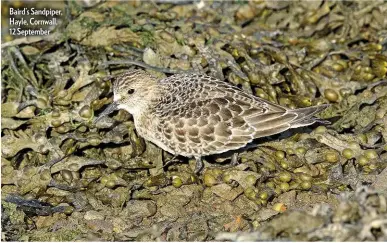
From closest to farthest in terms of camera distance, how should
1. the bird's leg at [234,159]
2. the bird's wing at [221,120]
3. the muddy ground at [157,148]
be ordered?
1. the muddy ground at [157,148]
2. the bird's wing at [221,120]
3. the bird's leg at [234,159]

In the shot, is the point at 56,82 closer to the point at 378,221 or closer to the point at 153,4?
the point at 153,4

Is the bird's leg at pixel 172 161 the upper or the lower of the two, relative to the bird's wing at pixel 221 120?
lower

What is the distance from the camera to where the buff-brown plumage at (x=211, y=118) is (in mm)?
6254

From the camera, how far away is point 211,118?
625cm

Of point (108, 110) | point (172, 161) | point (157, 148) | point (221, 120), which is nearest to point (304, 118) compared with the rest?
point (221, 120)

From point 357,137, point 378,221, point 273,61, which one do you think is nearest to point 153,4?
point 273,61

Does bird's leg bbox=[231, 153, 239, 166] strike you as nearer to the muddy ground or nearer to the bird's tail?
the muddy ground

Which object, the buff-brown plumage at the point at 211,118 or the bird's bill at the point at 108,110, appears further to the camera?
the bird's bill at the point at 108,110

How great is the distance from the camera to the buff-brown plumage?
A: 246 inches

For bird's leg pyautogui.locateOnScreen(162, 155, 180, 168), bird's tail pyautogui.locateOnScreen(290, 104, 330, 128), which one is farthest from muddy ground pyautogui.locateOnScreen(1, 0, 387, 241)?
bird's tail pyautogui.locateOnScreen(290, 104, 330, 128)

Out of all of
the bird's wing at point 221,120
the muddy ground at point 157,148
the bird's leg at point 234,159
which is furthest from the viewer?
the bird's leg at point 234,159

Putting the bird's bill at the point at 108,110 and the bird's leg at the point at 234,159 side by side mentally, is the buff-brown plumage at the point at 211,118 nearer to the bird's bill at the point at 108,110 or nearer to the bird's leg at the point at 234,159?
the bird's bill at the point at 108,110

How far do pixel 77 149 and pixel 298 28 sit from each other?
3.43 meters

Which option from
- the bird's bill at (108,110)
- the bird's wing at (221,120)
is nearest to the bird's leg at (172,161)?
the bird's wing at (221,120)
